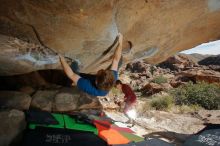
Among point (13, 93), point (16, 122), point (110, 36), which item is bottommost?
point (16, 122)

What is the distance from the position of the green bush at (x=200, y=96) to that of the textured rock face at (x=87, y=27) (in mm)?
8107

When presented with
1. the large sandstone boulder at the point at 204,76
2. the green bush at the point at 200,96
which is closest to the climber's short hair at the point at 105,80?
the green bush at the point at 200,96

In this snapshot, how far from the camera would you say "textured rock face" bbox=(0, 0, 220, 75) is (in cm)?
341

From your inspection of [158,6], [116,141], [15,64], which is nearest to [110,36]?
[158,6]

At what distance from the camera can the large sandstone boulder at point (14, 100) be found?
5305mm

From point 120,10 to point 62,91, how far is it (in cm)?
310

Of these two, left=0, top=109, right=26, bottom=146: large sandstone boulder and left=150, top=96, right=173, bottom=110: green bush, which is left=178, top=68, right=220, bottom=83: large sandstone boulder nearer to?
left=150, top=96, right=173, bottom=110: green bush

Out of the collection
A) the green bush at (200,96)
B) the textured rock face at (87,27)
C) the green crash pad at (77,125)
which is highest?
the textured rock face at (87,27)

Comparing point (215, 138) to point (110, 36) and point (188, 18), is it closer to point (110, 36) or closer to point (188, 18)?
point (188, 18)

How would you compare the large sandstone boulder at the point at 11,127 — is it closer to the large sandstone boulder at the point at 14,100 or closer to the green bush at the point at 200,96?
the large sandstone boulder at the point at 14,100

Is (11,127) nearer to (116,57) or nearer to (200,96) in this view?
(116,57)

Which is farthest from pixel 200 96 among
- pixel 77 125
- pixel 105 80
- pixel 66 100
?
pixel 105 80

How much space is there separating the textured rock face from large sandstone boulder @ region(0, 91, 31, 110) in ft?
1.96

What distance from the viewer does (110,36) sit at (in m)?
4.35
